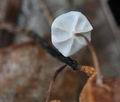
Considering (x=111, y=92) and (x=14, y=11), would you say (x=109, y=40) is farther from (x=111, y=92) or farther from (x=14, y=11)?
(x=111, y=92)

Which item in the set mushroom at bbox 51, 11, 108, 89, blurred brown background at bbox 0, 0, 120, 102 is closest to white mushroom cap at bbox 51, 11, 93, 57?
mushroom at bbox 51, 11, 108, 89

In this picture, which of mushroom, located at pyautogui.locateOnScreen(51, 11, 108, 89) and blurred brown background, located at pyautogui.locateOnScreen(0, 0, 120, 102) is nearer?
mushroom, located at pyautogui.locateOnScreen(51, 11, 108, 89)

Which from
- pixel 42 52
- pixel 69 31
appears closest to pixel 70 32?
pixel 69 31

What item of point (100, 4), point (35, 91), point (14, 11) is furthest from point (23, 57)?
point (100, 4)

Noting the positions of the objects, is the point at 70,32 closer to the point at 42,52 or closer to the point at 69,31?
the point at 69,31

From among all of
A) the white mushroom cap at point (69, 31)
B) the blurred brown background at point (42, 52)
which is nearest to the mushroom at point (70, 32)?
the white mushroom cap at point (69, 31)

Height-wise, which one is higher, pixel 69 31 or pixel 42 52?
pixel 69 31

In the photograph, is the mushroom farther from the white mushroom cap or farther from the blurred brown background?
the blurred brown background

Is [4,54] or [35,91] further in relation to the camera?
[4,54]

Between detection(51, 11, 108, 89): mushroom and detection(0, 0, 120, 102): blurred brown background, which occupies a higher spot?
detection(51, 11, 108, 89): mushroom
